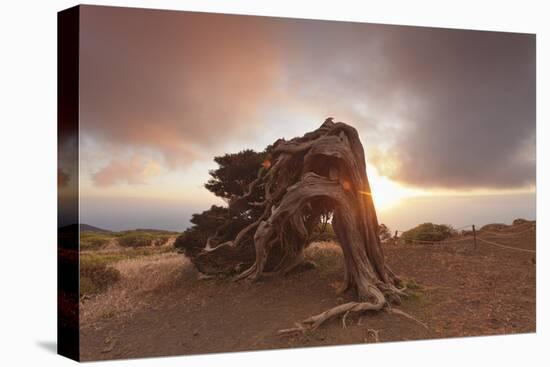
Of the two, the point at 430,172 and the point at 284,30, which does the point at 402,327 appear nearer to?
the point at 430,172

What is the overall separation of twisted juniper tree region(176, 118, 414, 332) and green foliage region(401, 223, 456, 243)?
2.11 ft

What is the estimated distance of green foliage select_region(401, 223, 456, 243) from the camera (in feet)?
44.3

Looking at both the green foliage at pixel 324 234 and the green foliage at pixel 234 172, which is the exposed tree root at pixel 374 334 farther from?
the green foliage at pixel 234 172

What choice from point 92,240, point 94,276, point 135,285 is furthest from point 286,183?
point 94,276

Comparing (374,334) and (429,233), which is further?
(429,233)

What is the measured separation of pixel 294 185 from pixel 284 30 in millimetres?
2594

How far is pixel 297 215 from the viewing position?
42.5ft

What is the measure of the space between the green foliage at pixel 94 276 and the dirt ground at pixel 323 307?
255mm

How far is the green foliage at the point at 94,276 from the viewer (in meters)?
11.3

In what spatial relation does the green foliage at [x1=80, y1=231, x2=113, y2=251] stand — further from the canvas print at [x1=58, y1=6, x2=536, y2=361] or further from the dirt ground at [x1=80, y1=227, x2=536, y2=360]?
the dirt ground at [x1=80, y1=227, x2=536, y2=360]

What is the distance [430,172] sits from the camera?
13570 mm

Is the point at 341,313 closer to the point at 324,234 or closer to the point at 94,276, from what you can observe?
the point at 324,234

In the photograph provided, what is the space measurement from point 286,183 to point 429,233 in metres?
2.86

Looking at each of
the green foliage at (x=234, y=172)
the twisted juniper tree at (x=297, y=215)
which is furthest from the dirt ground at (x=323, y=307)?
the green foliage at (x=234, y=172)
